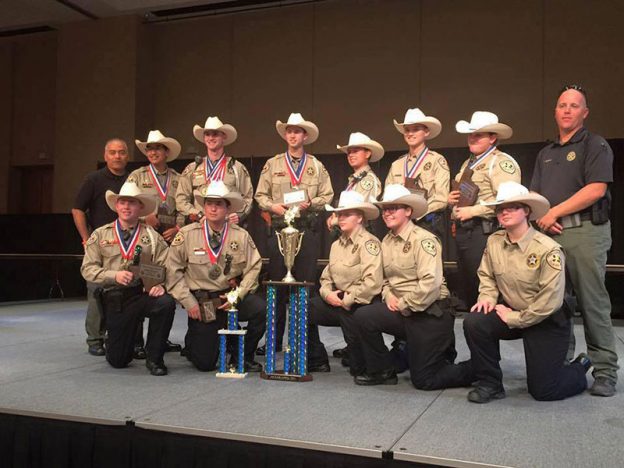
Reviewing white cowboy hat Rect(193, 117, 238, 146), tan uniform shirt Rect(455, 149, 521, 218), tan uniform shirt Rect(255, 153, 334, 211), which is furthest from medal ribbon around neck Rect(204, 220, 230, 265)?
tan uniform shirt Rect(455, 149, 521, 218)

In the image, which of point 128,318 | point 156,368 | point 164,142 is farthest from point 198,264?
point 164,142

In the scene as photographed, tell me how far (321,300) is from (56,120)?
32.2ft

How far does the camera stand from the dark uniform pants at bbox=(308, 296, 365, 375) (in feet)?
13.2

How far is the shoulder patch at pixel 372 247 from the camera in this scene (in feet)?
13.2

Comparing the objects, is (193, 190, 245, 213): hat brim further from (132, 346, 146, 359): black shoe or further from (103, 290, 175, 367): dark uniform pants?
(132, 346, 146, 359): black shoe

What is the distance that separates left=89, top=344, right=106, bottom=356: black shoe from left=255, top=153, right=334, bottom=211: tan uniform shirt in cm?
167

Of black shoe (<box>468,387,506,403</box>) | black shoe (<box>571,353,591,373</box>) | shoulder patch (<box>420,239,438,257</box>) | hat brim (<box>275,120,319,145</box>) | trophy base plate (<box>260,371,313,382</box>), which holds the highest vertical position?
hat brim (<box>275,120,319,145</box>)

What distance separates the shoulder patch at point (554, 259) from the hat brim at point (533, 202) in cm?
27

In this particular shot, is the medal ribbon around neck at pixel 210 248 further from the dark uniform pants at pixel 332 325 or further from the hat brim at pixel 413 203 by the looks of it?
the hat brim at pixel 413 203

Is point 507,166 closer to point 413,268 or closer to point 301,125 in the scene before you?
point 413,268

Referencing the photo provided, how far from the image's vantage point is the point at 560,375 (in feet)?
11.3

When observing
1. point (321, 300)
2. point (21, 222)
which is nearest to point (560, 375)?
point (321, 300)

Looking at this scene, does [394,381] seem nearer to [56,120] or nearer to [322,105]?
[322,105]

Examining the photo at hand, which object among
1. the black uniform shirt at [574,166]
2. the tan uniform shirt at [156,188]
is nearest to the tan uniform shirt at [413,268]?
the black uniform shirt at [574,166]
